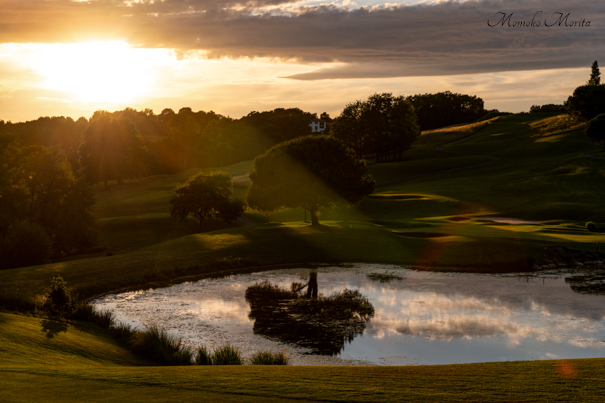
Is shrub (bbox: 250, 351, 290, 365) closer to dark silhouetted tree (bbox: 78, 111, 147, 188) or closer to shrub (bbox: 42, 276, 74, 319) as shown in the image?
shrub (bbox: 42, 276, 74, 319)

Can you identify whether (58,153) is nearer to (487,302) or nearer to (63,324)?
(63,324)

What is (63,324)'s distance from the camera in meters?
25.8

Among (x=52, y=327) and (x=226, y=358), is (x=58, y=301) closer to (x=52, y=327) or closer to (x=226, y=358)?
(x=52, y=327)

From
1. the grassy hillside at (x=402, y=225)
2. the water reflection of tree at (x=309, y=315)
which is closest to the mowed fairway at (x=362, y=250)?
the grassy hillside at (x=402, y=225)

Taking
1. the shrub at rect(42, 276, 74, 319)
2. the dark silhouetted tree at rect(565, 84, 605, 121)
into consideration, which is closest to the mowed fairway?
the shrub at rect(42, 276, 74, 319)

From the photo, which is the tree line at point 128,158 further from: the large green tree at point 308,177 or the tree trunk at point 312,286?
the tree trunk at point 312,286

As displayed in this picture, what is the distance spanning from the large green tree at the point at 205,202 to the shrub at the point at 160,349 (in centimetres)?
4659

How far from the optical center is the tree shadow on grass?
2306 centimetres

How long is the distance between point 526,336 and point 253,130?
561 feet

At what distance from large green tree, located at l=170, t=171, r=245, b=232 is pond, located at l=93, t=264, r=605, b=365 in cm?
2743

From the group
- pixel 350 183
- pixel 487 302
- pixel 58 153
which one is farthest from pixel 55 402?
pixel 58 153

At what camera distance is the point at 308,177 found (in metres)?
59.9

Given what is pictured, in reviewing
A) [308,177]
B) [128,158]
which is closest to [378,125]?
[128,158]

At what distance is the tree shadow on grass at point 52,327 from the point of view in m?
23.1
